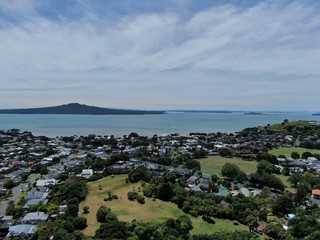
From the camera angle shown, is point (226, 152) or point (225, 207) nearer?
point (225, 207)

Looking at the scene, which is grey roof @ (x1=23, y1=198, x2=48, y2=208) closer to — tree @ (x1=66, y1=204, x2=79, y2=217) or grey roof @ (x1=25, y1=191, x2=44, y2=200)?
grey roof @ (x1=25, y1=191, x2=44, y2=200)

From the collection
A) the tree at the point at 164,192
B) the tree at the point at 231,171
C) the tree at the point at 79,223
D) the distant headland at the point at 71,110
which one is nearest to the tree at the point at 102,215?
the tree at the point at 79,223

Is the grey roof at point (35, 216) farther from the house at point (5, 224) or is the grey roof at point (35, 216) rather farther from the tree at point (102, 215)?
the tree at point (102, 215)

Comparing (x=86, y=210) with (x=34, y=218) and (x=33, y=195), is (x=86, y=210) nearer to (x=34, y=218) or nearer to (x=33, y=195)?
(x=34, y=218)

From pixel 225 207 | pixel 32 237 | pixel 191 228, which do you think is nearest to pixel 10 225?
pixel 32 237

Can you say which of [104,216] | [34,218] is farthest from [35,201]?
[104,216]

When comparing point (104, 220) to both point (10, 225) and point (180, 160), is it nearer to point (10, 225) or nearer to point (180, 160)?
point (10, 225)

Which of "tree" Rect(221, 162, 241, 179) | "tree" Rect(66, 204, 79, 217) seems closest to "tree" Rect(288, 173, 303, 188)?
"tree" Rect(221, 162, 241, 179)
